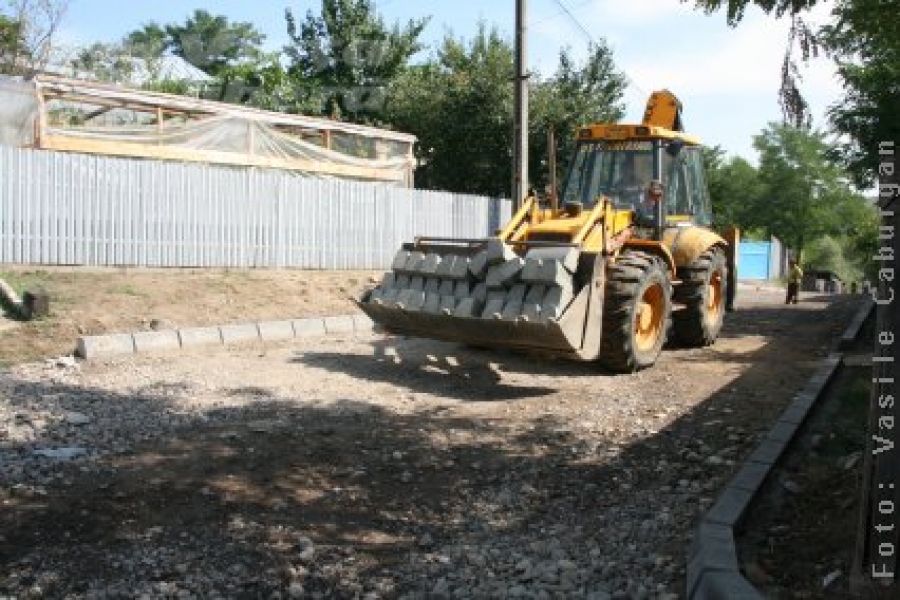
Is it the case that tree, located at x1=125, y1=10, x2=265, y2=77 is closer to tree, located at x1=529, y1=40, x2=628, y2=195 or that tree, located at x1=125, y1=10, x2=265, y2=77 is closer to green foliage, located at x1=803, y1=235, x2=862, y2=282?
tree, located at x1=529, y1=40, x2=628, y2=195

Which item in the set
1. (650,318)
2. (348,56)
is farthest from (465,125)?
(650,318)

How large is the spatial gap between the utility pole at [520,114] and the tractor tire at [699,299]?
15.0ft

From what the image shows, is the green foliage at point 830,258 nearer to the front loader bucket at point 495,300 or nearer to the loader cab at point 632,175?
the loader cab at point 632,175

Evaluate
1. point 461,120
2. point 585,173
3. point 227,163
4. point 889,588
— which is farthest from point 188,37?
point 889,588

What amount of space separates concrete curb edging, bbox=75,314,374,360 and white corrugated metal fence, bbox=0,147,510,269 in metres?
3.29

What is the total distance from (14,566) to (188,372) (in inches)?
183

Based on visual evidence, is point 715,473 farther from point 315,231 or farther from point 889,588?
point 315,231

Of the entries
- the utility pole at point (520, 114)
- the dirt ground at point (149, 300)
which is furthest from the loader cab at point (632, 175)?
the dirt ground at point (149, 300)

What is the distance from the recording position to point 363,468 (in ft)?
19.5

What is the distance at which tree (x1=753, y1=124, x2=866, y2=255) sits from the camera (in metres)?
48.3

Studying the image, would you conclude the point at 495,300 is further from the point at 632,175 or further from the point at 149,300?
the point at 149,300

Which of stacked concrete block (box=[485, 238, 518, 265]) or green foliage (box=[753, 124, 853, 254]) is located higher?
green foliage (box=[753, 124, 853, 254])

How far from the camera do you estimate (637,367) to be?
30.9ft

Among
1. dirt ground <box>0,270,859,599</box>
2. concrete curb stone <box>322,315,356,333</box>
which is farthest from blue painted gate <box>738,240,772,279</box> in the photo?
dirt ground <box>0,270,859,599</box>
